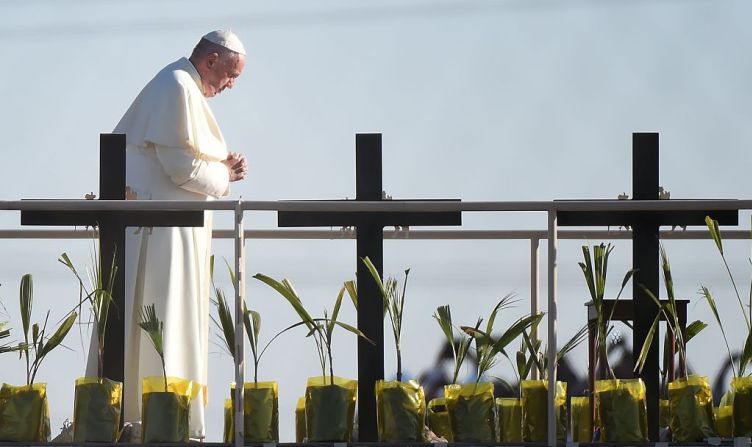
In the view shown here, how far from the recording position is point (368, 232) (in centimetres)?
556

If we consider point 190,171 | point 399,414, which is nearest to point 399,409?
point 399,414

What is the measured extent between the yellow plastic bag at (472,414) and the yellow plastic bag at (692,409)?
0.61m

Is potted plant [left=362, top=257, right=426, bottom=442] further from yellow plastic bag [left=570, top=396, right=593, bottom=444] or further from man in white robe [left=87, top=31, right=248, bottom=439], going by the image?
man in white robe [left=87, top=31, right=248, bottom=439]

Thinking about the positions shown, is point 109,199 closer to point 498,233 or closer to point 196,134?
point 196,134

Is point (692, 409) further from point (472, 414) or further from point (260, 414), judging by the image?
point (260, 414)

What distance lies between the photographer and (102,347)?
5539 mm

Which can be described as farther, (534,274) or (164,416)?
(534,274)

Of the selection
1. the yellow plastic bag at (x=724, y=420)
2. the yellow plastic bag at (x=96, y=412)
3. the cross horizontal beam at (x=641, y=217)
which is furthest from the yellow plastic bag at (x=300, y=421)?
the yellow plastic bag at (x=724, y=420)

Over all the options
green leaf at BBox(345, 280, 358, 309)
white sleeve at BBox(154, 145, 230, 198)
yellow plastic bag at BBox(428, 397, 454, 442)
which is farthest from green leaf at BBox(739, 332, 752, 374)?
white sleeve at BBox(154, 145, 230, 198)

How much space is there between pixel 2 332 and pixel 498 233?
2.49 metres

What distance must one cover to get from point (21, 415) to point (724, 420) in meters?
2.34

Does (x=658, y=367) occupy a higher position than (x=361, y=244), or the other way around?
(x=361, y=244)

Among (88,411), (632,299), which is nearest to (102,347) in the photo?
(88,411)

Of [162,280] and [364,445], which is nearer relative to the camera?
[364,445]
